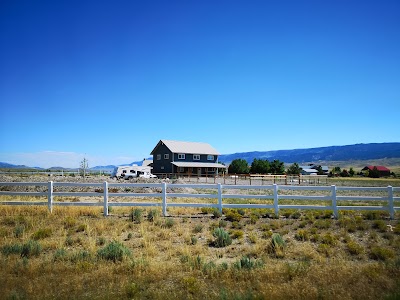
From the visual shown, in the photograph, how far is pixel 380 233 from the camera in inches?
455

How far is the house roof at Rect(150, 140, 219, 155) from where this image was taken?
2500 inches

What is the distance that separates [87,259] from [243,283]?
4.33m

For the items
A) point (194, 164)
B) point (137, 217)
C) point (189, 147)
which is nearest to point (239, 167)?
point (189, 147)

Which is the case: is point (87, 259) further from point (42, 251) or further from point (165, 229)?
point (165, 229)

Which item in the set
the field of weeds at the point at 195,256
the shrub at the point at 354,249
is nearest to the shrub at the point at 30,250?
the field of weeds at the point at 195,256

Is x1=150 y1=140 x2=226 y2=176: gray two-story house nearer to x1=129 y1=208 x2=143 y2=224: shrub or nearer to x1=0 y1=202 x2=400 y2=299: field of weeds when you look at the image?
x1=129 y1=208 x2=143 y2=224: shrub

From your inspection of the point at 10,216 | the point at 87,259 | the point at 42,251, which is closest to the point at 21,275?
the point at 87,259

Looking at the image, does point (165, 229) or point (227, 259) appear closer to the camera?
point (227, 259)

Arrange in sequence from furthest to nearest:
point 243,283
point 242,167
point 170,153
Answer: point 242,167 < point 170,153 < point 243,283

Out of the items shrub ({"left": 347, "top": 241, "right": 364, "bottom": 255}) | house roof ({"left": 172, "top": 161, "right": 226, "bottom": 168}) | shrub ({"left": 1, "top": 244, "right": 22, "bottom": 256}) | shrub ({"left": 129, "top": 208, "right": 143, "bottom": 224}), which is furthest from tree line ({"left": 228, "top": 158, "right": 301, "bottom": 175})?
shrub ({"left": 1, "top": 244, "right": 22, "bottom": 256})

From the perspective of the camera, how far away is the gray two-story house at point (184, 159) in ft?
204

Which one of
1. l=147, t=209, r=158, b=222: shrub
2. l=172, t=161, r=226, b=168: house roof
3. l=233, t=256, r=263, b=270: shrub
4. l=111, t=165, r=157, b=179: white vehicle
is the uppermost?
l=172, t=161, r=226, b=168: house roof

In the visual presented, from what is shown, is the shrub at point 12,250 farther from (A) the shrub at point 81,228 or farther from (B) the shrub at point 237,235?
(B) the shrub at point 237,235

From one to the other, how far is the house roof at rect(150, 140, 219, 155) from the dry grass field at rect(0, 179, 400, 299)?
48.3m
